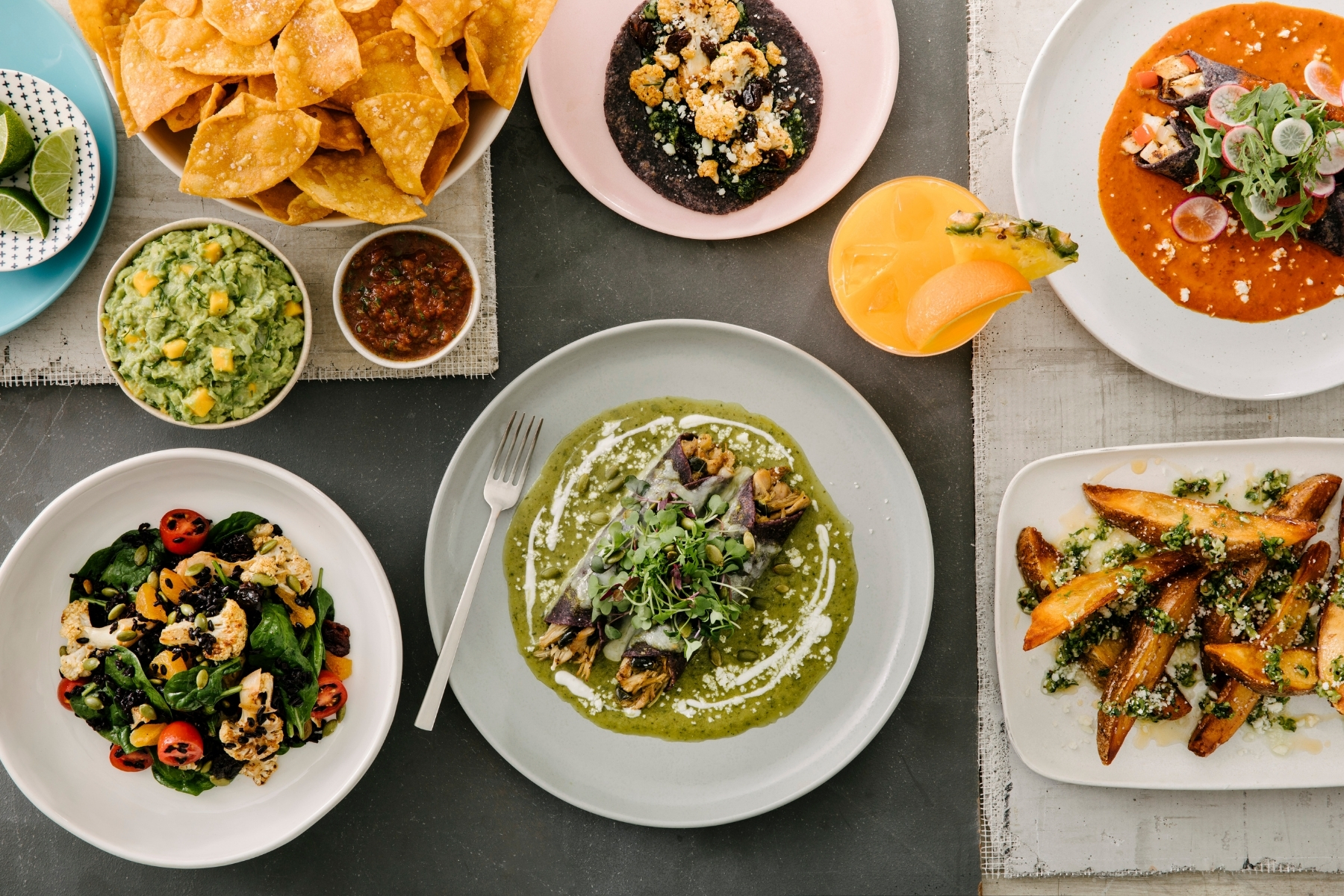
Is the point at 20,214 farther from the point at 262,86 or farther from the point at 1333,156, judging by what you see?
the point at 1333,156

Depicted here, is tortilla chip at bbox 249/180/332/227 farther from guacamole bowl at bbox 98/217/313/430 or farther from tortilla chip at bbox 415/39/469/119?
tortilla chip at bbox 415/39/469/119

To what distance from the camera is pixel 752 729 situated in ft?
9.00

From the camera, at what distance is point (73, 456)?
2.70 metres

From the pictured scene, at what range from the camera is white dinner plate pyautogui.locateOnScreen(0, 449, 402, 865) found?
95.7 inches

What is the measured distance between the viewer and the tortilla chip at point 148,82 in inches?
79.1

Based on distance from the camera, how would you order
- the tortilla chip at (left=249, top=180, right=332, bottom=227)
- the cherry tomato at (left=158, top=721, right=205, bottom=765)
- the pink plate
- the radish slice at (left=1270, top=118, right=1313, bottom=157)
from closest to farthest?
1. the tortilla chip at (left=249, top=180, right=332, bottom=227)
2. the cherry tomato at (left=158, top=721, right=205, bottom=765)
3. the radish slice at (left=1270, top=118, right=1313, bottom=157)
4. the pink plate

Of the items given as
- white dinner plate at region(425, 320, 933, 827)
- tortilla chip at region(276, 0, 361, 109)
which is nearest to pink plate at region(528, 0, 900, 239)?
white dinner plate at region(425, 320, 933, 827)

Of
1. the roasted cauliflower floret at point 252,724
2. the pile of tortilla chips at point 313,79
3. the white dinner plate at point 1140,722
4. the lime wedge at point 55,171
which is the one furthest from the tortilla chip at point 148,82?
the white dinner plate at point 1140,722

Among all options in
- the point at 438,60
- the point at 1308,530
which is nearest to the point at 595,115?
the point at 438,60

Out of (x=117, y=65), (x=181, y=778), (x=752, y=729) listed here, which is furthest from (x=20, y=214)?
(x=752, y=729)

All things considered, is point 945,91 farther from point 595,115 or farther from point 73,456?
point 73,456

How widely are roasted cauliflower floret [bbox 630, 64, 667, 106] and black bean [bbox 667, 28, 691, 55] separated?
2.6 inches

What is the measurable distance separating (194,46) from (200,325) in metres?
0.69

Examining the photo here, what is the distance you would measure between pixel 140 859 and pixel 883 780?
2378 mm
